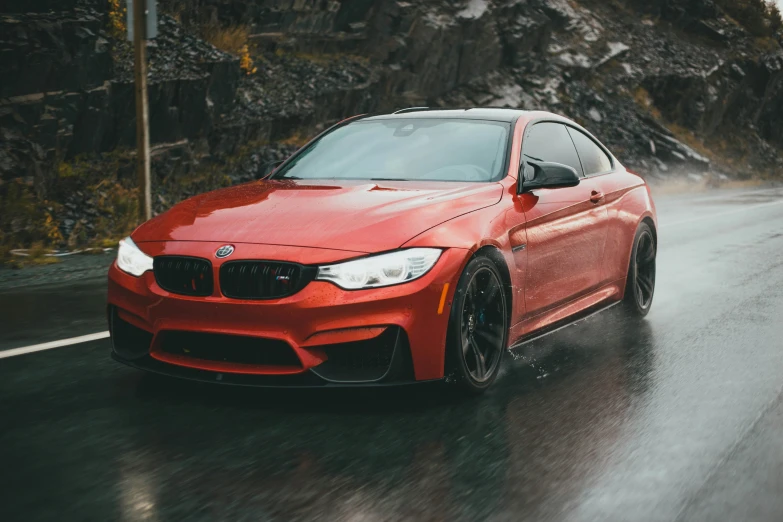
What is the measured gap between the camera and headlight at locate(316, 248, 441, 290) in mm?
4809

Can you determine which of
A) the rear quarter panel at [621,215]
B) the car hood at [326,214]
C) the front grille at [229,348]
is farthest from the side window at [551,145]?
the front grille at [229,348]

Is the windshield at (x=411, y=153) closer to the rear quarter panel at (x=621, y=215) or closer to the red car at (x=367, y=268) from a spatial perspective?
the red car at (x=367, y=268)

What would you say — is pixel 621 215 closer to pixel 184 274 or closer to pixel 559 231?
pixel 559 231

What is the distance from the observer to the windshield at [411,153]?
627 cm

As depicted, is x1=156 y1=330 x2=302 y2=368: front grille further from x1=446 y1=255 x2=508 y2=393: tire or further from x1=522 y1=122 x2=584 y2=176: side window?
x1=522 y1=122 x2=584 y2=176: side window

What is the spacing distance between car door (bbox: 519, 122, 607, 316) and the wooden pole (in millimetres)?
5913

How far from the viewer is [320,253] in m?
4.85

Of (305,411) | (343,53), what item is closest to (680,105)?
(343,53)

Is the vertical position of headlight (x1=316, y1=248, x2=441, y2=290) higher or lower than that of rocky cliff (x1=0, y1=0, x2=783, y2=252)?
higher

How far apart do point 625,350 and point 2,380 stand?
12.3 ft

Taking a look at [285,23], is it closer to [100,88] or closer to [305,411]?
[100,88]

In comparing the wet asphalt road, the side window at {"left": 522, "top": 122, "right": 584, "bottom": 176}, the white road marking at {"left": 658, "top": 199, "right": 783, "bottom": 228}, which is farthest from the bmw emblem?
the white road marking at {"left": 658, "top": 199, "right": 783, "bottom": 228}

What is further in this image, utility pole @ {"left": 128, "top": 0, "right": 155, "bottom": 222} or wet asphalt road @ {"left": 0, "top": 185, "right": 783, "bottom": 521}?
utility pole @ {"left": 128, "top": 0, "right": 155, "bottom": 222}

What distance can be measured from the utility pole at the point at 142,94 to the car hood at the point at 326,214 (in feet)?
19.7
